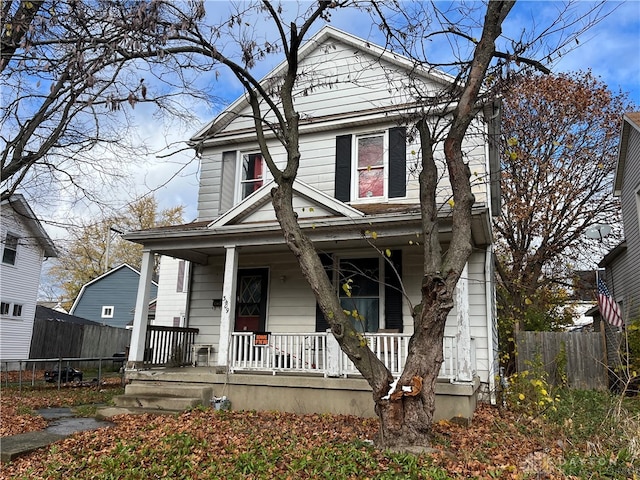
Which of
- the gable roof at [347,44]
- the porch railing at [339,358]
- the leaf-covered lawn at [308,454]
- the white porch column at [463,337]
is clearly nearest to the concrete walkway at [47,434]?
the leaf-covered lawn at [308,454]

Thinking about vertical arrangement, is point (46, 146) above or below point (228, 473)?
above

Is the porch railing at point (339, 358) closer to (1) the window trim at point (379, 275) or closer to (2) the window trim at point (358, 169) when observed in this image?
(1) the window trim at point (379, 275)

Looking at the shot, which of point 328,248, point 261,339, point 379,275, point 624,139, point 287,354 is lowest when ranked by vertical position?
point 287,354

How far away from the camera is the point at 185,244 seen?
9.28m

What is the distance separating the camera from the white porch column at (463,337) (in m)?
6.91

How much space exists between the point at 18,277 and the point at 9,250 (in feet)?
3.74

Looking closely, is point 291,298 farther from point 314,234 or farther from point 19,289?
point 19,289

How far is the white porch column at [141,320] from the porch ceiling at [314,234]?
1.32 ft

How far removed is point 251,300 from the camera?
33.8 feet

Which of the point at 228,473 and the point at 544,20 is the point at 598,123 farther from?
the point at 228,473

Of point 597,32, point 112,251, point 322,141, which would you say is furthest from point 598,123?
point 112,251

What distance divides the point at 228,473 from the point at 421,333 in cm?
247

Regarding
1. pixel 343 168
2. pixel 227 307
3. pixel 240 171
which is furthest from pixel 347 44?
pixel 227 307

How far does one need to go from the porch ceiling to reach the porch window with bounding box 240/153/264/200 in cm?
182
